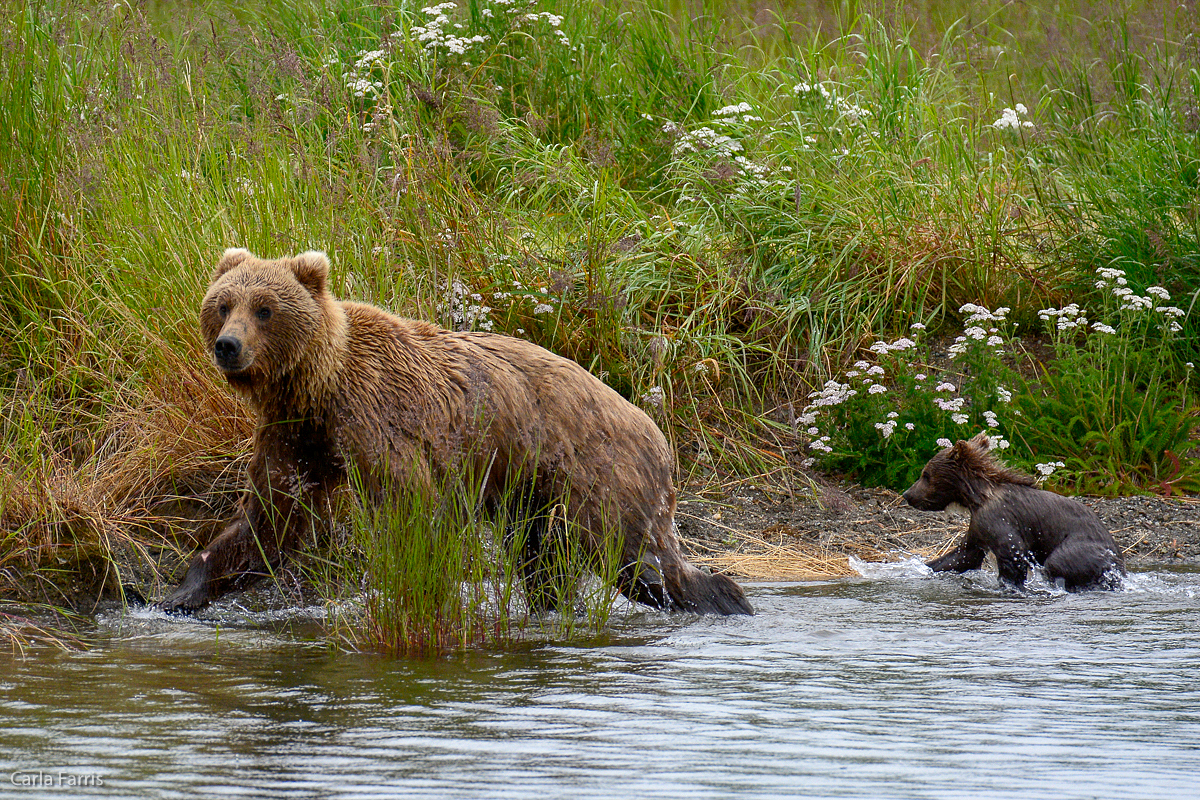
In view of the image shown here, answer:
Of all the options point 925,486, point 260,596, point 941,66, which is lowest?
point 260,596

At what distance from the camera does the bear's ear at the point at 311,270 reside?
19.3ft

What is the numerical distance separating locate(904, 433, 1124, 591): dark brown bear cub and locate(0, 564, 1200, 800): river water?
31.7 inches

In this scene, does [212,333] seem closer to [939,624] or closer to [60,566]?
[60,566]

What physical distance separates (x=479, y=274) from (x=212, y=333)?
2.78 m

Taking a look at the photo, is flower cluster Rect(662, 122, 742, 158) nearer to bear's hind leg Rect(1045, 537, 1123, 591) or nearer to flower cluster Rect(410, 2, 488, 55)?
flower cluster Rect(410, 2, 488, 55)

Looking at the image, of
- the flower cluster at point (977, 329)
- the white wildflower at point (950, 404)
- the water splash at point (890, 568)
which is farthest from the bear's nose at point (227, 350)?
the flower cluster at point (977, 329)

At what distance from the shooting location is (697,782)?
323cm

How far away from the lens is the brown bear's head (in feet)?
23.3

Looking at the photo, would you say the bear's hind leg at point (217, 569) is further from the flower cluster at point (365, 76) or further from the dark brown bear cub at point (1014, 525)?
the flower cluster at point (365, 76)

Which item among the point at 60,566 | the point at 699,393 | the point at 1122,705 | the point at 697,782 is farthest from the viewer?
the point at 699,393

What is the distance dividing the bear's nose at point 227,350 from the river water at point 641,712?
42.9 inches

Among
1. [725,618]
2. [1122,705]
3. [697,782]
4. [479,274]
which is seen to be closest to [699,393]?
[479,274]

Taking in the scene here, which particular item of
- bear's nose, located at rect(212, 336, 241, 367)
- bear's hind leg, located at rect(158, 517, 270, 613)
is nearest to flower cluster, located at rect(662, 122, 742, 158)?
bear's nose, located at rect(212, 336, 241, 367)

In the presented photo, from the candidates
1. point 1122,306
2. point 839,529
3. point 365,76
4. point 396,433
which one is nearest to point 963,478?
point 839,529
